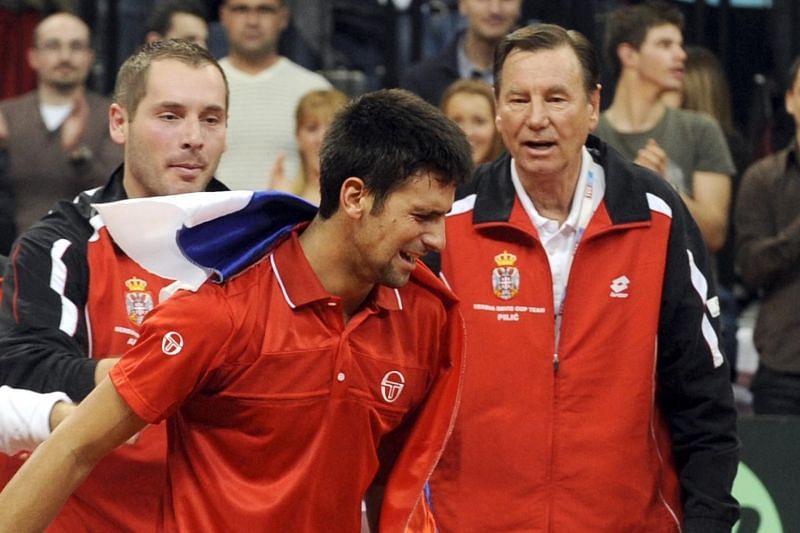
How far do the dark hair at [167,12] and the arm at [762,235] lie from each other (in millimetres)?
2664

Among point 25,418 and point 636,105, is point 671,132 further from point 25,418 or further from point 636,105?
point 25,418

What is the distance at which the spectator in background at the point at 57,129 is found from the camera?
23.0 feet

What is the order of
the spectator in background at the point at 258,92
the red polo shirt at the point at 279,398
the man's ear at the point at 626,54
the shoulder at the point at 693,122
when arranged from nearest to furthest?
the red polo shirt at the point at 279,398, the shoulder at the point at 693,122, the man's ear at the point at 626,54, the spectator in background at the point at 258,92

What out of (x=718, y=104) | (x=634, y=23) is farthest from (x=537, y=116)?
(x=718, y=104)

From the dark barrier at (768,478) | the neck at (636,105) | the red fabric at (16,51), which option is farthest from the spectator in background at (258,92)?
the dark barrier at (768,478)

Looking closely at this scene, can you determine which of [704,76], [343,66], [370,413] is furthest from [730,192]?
[370,413]

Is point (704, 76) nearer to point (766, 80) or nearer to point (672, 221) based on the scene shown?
point (766, 80)

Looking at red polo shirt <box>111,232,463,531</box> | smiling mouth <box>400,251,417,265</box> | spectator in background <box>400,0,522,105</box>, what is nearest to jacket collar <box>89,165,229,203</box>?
red polo shirt <box>111,232,463,531</box>

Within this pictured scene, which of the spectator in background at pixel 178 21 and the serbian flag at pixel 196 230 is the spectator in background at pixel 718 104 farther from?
the serbian flag at pixel 196 230

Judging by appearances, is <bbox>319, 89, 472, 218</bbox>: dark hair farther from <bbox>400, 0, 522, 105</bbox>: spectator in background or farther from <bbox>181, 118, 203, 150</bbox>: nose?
<bbox>400, 0, 522, 105</bbox>: spectator in background

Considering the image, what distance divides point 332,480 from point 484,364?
2.95ft

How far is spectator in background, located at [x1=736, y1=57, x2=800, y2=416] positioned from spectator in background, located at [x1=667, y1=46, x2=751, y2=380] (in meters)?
0.36

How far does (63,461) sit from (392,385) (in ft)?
2.53

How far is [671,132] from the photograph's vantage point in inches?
261
